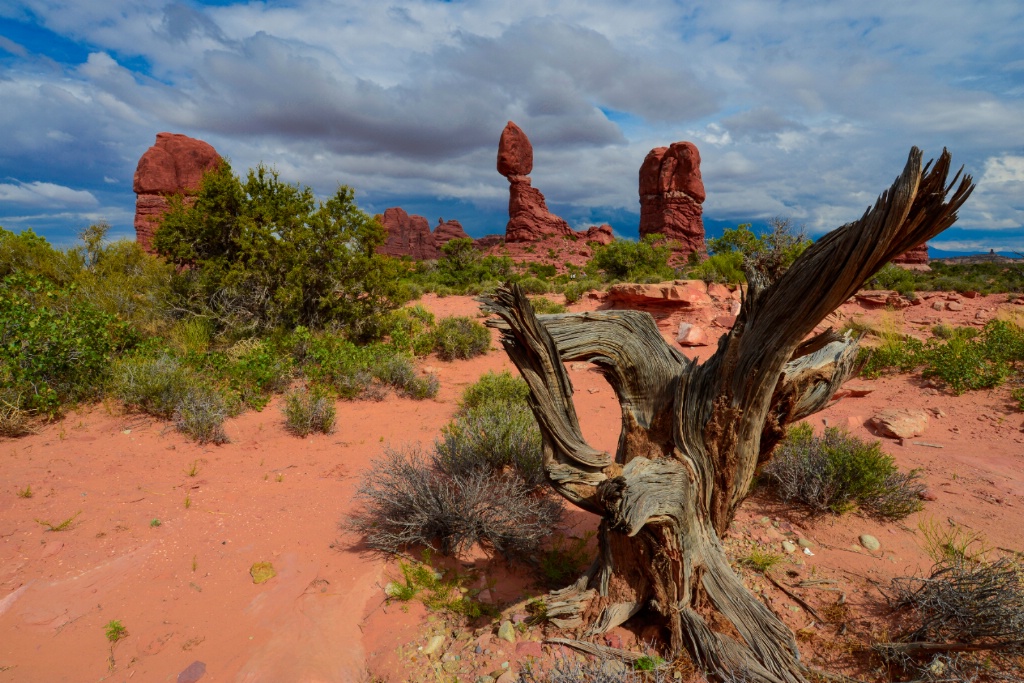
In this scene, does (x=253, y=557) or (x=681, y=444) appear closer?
(x=681, y=444)

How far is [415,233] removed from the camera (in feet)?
278

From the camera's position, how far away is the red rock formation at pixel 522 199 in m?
53.4

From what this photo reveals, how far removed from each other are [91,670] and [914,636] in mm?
5115

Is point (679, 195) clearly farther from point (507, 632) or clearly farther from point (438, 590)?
point (507, 632)

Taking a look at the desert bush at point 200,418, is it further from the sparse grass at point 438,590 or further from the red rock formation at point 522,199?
the red rock formation at point 522,199

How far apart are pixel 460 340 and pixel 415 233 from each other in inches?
3074

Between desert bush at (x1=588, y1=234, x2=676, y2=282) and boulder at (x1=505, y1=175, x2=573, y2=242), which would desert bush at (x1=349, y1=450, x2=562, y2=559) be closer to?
desert bush at (x1=588, y1=234, x2=676, y2=282)

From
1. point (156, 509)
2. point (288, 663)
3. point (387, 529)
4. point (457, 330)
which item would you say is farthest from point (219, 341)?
point (288, 663)

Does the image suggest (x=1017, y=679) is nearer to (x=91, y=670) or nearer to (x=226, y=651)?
(x=226, y=651)

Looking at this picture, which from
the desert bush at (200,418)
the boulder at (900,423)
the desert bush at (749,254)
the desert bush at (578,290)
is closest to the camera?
A: the desert bush at (749,254)

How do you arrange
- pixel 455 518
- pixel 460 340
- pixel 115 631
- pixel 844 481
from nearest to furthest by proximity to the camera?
pixel 115 631, pixel 455 518, pixel 844 481, pixel 460 340

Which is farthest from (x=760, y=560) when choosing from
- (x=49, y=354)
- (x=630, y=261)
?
(x=630, y=261)

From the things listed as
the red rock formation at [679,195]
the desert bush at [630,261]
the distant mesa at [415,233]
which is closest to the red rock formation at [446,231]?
the distant mesa at [415,233]

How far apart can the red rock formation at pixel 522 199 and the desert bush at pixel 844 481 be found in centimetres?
4925
